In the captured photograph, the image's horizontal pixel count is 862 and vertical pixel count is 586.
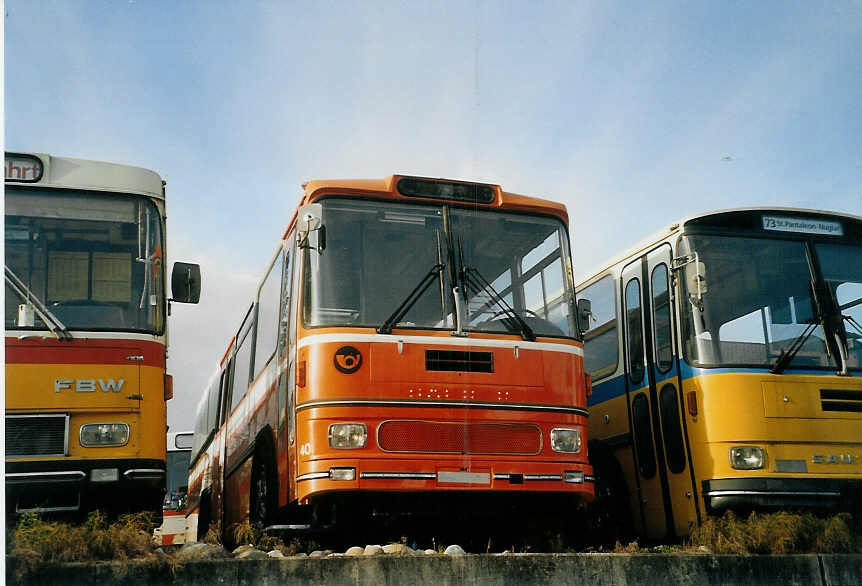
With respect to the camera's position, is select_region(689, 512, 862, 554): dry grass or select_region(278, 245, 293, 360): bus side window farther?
select_region(278, 245, 293, 360): bus side window

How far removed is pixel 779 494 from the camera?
9.37m

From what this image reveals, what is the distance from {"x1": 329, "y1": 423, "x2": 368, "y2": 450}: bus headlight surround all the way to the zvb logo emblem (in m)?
0.44

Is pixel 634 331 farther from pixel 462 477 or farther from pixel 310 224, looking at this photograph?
pixel 310 224

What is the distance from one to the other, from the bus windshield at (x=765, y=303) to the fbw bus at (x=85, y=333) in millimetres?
4716

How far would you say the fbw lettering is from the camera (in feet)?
29.0

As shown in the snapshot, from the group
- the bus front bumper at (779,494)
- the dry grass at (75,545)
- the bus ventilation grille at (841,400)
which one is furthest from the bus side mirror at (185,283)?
the bus ventilation grille at (841,400)

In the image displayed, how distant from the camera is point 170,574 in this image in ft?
21.8

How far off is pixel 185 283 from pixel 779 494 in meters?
5.52

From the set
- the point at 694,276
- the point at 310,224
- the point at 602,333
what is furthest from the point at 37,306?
the point at 602,333

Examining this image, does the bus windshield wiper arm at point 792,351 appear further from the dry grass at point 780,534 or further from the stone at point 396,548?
the stone at point 396,548

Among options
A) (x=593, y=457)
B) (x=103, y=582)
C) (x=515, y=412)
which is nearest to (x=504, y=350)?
(x=515, y=412)

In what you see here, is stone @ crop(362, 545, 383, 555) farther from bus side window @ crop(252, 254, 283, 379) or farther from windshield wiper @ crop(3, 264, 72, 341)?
windshield wiper @ crop(3, 264, 72, 341)

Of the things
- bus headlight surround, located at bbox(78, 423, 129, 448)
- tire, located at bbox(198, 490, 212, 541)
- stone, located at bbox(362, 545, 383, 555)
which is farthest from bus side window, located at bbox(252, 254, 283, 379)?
tire, located at bbox(198, 490, 212, 541)

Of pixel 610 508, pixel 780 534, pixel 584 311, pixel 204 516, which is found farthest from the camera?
pixel 204 516
